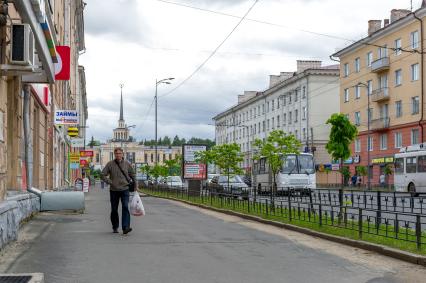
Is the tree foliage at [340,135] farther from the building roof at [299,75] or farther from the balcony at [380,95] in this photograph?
the building roof at [299,75]

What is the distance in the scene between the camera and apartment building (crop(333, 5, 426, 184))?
1972 inches

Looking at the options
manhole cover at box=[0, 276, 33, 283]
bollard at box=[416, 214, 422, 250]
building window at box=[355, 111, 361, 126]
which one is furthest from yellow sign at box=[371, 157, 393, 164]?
manhole cover at box=[0, 276, 33, 283]

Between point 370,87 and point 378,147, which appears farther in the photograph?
point 370,87

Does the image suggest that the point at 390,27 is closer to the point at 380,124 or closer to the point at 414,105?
the point at 414,105

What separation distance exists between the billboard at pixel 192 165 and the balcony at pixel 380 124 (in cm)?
2561

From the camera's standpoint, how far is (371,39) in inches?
2217

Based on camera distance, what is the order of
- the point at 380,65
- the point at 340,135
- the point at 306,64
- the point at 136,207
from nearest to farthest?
the point at 136,207
the point at 340,135
the point at 380,65
the point at 306,64

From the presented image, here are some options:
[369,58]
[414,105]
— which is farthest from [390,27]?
[414,105]

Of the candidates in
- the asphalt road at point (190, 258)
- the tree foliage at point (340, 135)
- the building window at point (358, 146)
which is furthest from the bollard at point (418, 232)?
the building window at point (358, 146)

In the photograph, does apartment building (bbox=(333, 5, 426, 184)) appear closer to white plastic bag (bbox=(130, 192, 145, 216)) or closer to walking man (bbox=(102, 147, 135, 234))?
white plastic bag (bbox=(130, 192, 145, 216))

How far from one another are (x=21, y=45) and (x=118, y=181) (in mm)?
3663

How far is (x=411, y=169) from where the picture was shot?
3534 centimetres

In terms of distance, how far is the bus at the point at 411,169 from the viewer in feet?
112

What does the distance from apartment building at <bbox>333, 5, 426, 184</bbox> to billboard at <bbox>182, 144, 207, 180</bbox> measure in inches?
796
